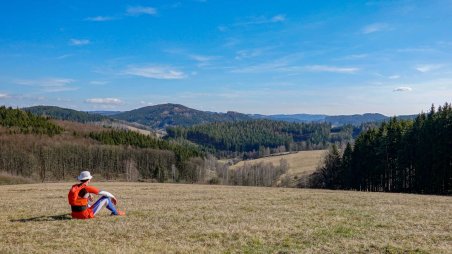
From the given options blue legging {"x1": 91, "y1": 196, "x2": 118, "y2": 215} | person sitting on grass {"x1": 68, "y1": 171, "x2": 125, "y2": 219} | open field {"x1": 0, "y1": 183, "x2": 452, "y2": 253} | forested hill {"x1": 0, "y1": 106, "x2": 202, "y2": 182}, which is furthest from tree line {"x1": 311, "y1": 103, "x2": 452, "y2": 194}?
forested hill {"x1": 0, "y1": 106, "x2": 202, "y2": 182}

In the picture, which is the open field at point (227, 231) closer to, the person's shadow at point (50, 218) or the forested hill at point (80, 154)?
the person's shadow at point (50, 218)

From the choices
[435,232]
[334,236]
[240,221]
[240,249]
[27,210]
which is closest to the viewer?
[240,249]

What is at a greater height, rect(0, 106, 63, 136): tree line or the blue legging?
rect(0, 106, 63, 136): tree line

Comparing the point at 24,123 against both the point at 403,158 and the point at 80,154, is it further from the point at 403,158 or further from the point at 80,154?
the point at 403,158

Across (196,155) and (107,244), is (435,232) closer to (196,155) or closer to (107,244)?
(107,244)

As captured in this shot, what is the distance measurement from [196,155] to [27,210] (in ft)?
453

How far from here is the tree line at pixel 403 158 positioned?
6243cm

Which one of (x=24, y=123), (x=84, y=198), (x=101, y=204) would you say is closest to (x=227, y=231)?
(x=101, y=204)

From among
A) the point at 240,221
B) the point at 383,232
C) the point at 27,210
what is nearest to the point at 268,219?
the point at 240,221

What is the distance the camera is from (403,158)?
70250mm

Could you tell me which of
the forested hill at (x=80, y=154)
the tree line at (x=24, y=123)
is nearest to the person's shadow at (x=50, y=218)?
the forested hill at (x=80, y=154)

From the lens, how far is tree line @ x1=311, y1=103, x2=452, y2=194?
62.4 meters

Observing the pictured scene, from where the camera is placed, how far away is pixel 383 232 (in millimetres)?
15070

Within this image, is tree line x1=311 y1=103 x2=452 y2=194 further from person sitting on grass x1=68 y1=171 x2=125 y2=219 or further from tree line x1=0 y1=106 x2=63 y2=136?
tree line x1=0 y1=106 x2=63 y2=136
